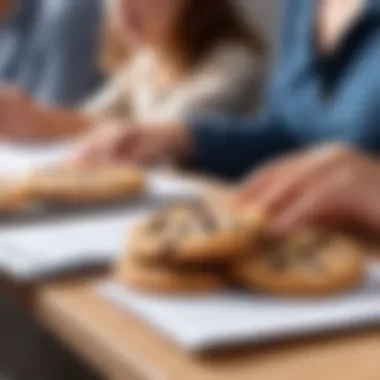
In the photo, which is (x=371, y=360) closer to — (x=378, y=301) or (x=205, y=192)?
(x=378, y=301)

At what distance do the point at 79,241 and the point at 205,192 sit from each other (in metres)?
0.23

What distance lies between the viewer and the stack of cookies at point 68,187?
830 mm

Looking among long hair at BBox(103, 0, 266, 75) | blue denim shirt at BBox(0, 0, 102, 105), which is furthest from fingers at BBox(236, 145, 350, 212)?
blue denim shirt at BBox(0, 0, 102, 105)

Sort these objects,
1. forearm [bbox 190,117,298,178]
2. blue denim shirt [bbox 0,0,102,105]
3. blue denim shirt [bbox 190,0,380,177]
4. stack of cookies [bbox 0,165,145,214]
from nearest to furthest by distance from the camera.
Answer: stack of cookies [bbox 0,165,145,214]
blue denim shirt [bbox 190,0,380,177]
forearm [bbox 190,117,298,178]
blue denim shirt [bbox 0,0,102,105]

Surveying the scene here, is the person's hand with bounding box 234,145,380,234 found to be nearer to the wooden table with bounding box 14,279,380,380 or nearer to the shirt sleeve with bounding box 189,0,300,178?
the wooden table with bounding box 14,279,380,380

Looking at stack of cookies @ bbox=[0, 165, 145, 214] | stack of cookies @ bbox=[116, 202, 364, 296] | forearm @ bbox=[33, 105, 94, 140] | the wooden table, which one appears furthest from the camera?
forearm @ bbox=[33, 105, 94, 140]

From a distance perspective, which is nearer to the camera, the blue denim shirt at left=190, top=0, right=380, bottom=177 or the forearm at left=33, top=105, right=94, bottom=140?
the blue denim shirt at left=190, top=0, right=380, bottom=177

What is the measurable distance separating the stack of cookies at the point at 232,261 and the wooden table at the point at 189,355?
4 centimetres

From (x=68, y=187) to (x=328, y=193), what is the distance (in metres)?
0.23

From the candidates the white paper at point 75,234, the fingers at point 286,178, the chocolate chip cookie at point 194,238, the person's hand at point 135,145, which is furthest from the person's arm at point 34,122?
the chocolate chip cookie at point 194,238

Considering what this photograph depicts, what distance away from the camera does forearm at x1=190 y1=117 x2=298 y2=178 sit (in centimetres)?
118

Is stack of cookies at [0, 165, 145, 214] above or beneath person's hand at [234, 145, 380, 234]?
above

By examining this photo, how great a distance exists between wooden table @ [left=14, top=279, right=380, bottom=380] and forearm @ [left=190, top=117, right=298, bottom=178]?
24.4 inches

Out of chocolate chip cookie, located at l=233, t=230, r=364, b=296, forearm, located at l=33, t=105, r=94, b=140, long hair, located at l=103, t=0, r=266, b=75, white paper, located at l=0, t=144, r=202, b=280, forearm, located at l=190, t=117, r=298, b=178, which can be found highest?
long hair, located at l=103, t=0, r=266, b=75
